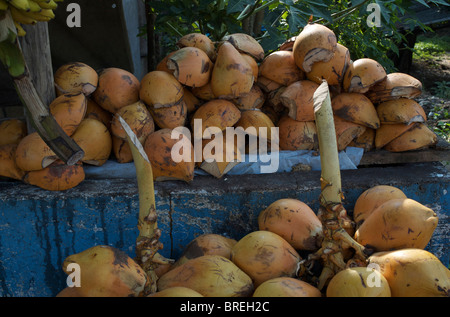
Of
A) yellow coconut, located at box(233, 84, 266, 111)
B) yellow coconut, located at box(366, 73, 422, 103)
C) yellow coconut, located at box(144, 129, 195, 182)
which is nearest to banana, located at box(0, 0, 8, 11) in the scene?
yellow coconut, located at box(144, 129, 195, 182)

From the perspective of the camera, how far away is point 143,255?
1278 millimetres

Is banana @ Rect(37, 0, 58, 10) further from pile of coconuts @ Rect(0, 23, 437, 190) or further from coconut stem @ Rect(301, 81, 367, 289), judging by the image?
coconut stem @ Rect(301, 81, 367, 289)

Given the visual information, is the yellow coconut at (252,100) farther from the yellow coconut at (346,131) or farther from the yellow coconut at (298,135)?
the yellow coconut at (346,131)

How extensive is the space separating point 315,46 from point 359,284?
1427 mm

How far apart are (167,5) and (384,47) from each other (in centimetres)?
220

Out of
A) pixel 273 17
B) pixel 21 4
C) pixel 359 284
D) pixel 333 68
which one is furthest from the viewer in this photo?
pixel 273 17

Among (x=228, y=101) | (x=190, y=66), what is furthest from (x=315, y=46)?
(x=190, y=66)

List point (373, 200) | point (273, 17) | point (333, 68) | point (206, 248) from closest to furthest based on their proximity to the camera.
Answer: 1. point (206, 248)
2. point (373, 200)
3. point (333, 68)
4. point (273, 17)

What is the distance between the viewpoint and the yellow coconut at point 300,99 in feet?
7.64

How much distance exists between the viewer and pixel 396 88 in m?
2.35

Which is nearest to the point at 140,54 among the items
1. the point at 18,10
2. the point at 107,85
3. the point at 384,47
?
the point at 384,47

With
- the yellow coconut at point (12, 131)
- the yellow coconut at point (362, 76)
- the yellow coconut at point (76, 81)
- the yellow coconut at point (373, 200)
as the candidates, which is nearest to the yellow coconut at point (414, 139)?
the yellow coconut at point (362, 76)

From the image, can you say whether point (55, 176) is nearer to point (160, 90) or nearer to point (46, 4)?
point (160, 90)

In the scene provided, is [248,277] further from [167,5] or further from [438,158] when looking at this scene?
[167,5]
